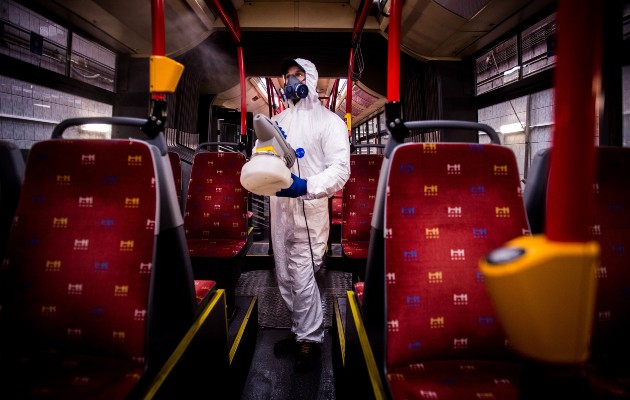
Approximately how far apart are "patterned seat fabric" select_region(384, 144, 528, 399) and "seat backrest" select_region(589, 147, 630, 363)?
0.38 meters

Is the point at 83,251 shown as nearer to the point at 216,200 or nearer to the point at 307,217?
the point at 307,217

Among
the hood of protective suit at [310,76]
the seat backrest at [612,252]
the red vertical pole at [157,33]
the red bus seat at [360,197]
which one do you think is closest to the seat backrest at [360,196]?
the red bus seat at [360,197]

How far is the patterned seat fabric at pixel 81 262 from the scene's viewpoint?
1125mm

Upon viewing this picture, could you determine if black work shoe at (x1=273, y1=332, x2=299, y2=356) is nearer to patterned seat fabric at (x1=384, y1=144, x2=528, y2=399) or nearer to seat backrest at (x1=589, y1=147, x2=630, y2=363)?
patterned seat fabric at (x1=384, y1=144, x2=528, y2=399)

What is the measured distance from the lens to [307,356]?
82.3 inches

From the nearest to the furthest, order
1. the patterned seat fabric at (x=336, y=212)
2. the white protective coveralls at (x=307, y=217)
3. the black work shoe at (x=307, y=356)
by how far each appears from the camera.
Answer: the black work shoe at (x=307, y=356) → the white protective coveralls at (x=307, y=217) → the patterned seat fabric at (x=336, y=212)

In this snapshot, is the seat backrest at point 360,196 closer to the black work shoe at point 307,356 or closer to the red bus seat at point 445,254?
the black work shoe at point 307,356

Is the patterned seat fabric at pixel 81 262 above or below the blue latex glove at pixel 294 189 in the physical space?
below

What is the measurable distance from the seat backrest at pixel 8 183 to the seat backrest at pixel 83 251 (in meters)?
0.14

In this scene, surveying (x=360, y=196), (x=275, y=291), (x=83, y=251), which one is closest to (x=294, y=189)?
(x=83, y=251)

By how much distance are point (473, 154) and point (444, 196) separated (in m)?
0.19

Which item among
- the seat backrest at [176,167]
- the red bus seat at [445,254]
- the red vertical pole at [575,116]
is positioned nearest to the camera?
the red vertical pole at [575,116]

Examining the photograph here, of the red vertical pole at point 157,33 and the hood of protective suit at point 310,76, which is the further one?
the hood of protective suit at point 310,76

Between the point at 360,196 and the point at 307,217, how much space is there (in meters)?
1.00
